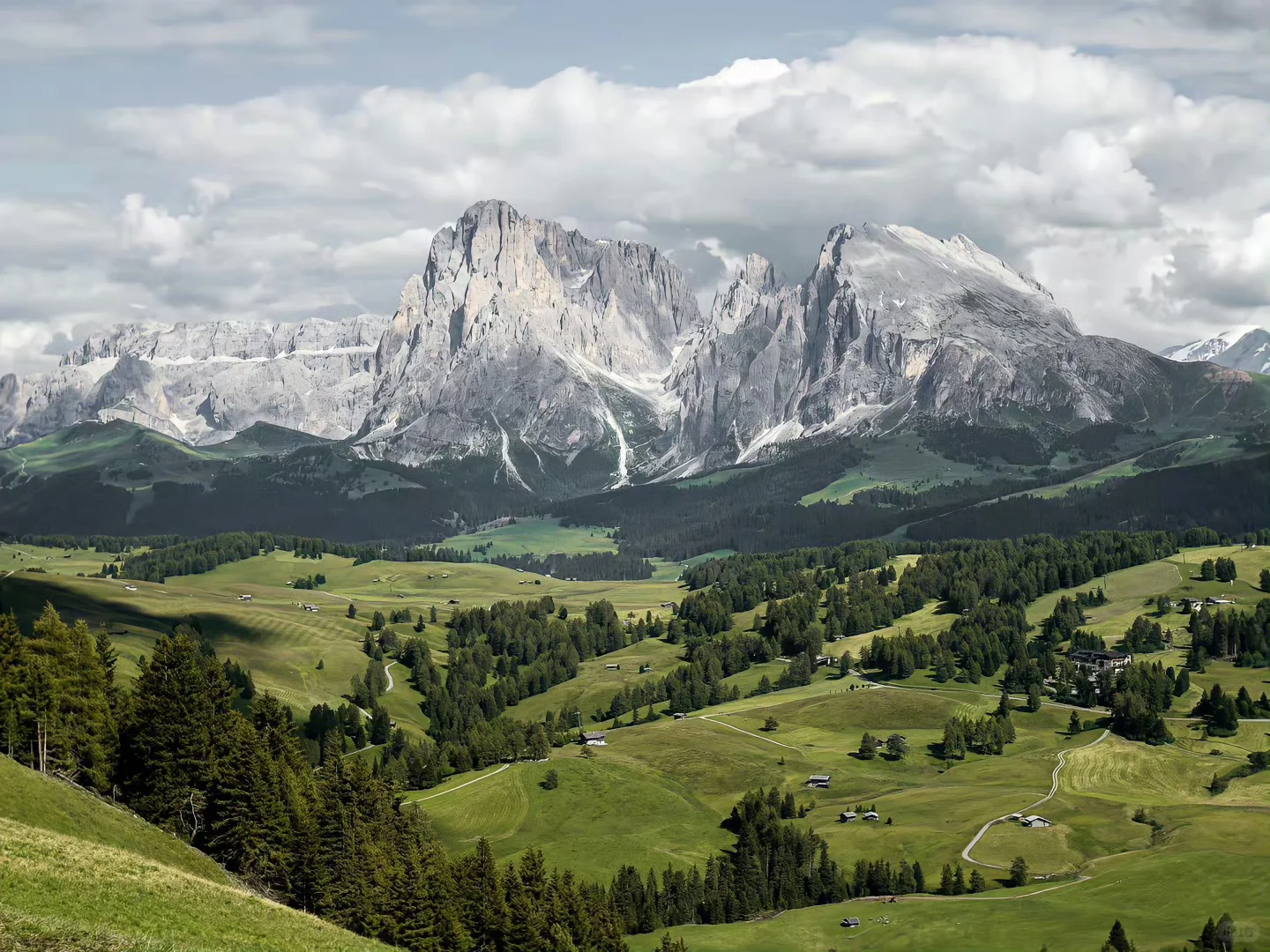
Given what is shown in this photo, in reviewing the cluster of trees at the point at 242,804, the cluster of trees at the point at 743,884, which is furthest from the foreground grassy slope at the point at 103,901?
the cluster of trees at the point at 743,884

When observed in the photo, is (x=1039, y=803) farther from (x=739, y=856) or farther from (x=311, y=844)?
(x=311, y=844)

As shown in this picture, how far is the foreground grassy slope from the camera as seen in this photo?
173 feet

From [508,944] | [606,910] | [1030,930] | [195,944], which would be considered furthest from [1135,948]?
[195,944]

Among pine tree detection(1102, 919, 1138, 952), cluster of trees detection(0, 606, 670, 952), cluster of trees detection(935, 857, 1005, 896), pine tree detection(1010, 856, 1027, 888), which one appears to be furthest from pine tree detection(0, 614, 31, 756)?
pine tree detection(1010, 856, 1027, 888)

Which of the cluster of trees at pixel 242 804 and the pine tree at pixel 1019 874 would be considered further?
the pine tree at pixel 1019 874

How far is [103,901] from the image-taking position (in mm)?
60125

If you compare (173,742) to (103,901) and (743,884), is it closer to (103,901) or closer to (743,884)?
(103,901)

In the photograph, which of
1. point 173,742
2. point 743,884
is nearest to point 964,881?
point 743,884

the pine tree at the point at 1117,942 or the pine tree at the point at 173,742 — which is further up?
the pine tree at the point at 173,742

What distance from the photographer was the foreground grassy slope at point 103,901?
2073 inches

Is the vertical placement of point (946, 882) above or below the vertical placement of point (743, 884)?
above

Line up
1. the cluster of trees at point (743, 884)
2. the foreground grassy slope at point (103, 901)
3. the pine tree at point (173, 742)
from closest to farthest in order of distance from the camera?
the foreground grassy slope at point (103, 901) < the pine tree at point (173, 742) < the cluster of trees at point (743, 884)

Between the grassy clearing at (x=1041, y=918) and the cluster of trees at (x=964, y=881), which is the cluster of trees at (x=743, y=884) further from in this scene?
the cluster of trees at (x=964, y=881)

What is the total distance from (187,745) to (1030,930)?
89.0 m
